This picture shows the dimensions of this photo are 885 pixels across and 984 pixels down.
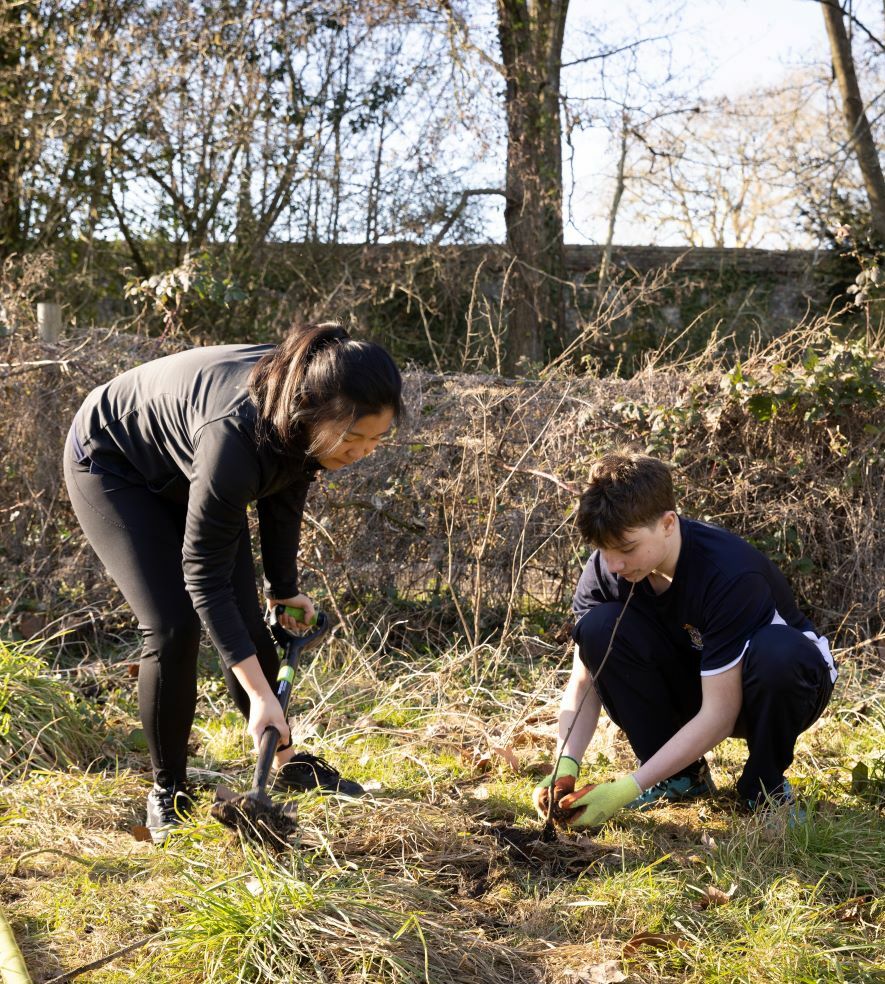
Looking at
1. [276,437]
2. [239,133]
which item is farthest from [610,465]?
[239,133]

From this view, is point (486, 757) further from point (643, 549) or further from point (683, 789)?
point (643, 549)

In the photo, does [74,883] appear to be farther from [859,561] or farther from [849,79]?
[849,79]

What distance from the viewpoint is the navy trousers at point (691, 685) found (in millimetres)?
2848

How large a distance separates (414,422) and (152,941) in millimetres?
3110

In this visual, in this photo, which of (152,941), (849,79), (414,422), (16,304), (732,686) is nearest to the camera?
(152,941)

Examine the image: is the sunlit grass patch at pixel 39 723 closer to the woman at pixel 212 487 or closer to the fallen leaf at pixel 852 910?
the woman at pixel 212 487

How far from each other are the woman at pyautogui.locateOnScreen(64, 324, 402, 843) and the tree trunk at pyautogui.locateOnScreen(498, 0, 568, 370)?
6.78 m

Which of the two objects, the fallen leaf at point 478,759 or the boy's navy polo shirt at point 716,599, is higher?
the boy's navy polo shirt at point 716,599

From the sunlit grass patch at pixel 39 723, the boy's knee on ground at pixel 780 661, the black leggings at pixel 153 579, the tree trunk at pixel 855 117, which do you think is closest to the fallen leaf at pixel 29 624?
→ the sunlit grass patch at pixel 39 723

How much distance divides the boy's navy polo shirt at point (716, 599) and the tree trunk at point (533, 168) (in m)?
6.54

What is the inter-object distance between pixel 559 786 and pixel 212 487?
1.36 metres

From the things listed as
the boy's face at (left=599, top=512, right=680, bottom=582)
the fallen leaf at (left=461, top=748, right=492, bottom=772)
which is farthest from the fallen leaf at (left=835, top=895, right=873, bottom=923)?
the fallen leaf at (left=461, top=748, right=492, bottom=772)

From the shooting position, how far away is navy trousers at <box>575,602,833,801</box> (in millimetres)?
2848

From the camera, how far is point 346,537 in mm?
5109
